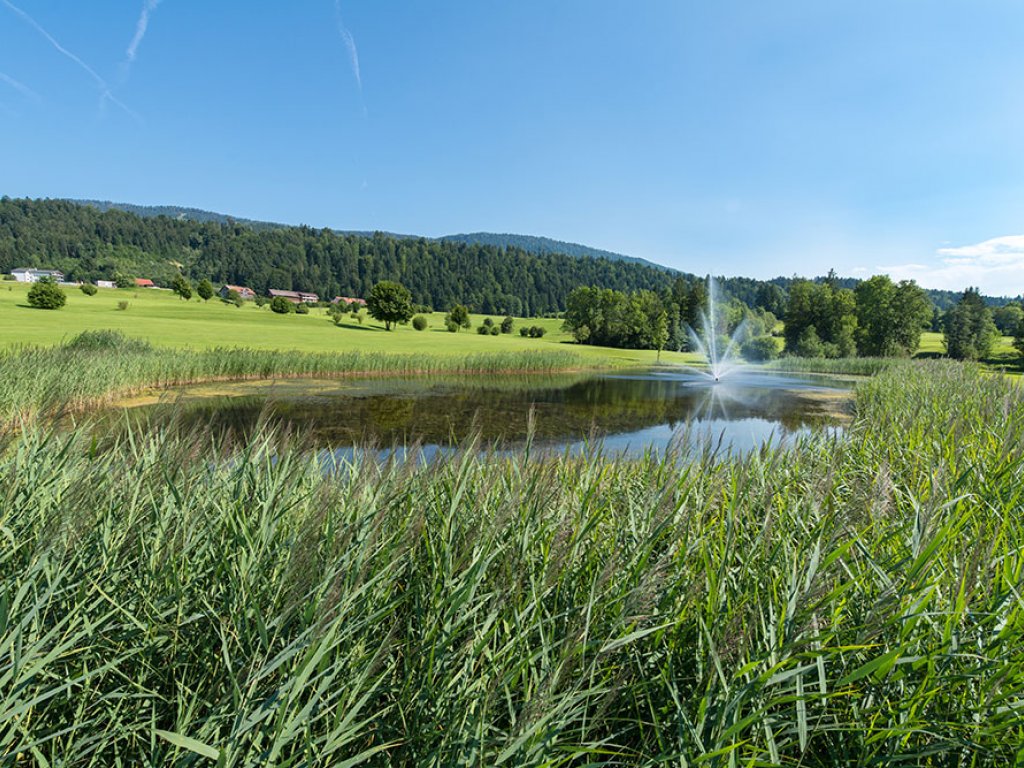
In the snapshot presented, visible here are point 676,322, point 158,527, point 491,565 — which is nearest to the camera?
point 158,527

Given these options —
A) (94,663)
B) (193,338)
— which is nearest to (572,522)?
(94,663)

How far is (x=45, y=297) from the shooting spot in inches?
Answer: 1547

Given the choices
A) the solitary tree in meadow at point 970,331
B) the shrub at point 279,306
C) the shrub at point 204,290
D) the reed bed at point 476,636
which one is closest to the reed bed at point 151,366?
the reed bed at point 476,636

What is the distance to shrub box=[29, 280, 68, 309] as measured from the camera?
3928cm

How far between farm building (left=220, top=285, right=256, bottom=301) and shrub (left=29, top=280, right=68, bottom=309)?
3731 centimetres

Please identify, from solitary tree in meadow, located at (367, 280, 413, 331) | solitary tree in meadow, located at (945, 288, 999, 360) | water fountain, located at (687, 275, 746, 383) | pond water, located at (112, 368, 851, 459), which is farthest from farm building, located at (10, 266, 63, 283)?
solitary tree in meadow, located at (945, 288, 999, 360)

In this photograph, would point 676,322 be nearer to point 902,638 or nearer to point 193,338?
point 193,338

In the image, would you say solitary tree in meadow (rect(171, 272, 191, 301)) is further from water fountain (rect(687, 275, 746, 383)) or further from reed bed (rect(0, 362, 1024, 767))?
reed bed (rect(0, 362, 1024, 767))

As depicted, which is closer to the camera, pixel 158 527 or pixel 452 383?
pixel 158 527

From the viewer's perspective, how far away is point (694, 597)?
1808 millimetres

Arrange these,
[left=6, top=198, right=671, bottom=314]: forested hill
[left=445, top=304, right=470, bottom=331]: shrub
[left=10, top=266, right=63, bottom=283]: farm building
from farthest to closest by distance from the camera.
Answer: [left=6, top=198, right=671, bottom=314]: forested hill, [left=10, top=266, right=63, bottom=283]: farm building, [left=445, top=304, right=470, bottom=331]: shrub

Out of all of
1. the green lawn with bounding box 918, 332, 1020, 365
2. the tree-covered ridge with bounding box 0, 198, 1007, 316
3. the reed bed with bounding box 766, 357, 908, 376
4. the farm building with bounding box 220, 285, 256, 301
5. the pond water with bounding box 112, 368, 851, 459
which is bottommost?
the pond water with bounding box 112, 368, 851, 459

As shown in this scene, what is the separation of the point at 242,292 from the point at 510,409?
294ft

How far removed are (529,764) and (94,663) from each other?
1556 millimetres
